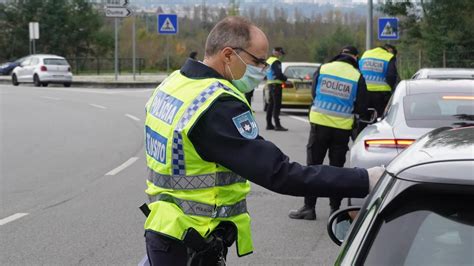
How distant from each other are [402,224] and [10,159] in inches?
437

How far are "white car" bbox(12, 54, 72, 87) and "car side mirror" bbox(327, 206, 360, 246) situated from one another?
34.0m

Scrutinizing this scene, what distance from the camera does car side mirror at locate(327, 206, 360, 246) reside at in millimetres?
3473

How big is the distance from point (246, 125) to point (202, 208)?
38 cm

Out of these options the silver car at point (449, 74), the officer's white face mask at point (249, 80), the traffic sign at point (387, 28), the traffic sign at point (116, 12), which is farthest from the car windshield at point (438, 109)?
the traffic sign at point (116, 12)

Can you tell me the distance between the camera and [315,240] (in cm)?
718

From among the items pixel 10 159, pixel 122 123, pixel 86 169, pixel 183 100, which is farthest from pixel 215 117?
pixel 122 123

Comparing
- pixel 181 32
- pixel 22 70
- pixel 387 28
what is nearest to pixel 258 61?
pixel 387 28

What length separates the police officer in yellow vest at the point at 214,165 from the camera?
309 centimetres

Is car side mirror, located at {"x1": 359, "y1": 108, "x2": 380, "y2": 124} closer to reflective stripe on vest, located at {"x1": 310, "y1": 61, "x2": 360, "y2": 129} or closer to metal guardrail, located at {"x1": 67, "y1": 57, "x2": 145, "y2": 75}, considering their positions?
reflective stripe on vest, located at {"x1": 310, "y1": 61, "x2": 360, "y2": 129}

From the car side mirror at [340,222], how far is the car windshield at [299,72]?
18084 millimetres

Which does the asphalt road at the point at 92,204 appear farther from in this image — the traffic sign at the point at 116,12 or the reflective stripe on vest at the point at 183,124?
the traffic sign at the point at 116,12

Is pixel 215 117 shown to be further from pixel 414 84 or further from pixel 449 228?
pixel 414 84

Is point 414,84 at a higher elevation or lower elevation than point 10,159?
higher

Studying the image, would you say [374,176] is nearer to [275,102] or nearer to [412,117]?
[412,117]
